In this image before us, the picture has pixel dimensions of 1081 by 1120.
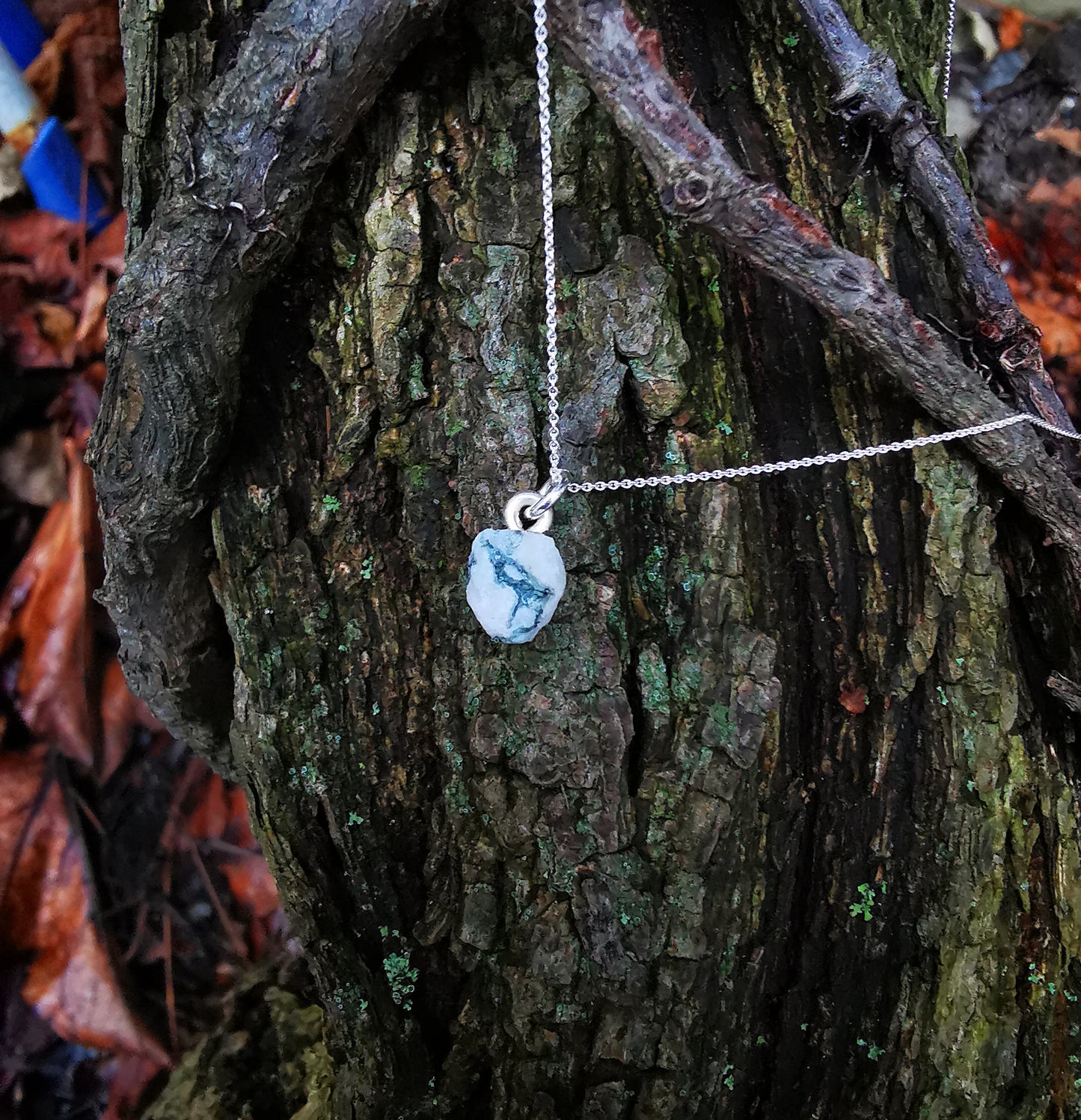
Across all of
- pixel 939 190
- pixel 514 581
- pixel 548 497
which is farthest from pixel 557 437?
pixel 939 190

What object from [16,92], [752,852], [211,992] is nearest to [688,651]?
[752,852]

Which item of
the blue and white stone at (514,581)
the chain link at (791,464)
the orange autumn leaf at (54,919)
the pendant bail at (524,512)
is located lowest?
the orange autumn leaf at (54,919)

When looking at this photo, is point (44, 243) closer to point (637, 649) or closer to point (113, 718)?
point (113, 718)

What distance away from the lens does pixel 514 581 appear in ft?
2.81

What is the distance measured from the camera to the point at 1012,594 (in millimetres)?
1059

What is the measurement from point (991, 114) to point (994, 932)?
171cm

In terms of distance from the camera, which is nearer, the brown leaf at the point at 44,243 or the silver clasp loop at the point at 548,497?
the silver clasp loop at the point at 548,497

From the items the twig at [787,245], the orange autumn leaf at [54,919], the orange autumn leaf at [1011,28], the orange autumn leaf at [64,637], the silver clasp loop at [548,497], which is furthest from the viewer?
the orange autumn leaf at [1011,28]

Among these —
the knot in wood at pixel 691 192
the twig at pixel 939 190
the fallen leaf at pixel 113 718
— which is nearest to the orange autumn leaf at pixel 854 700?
the twig at pixel 939 190

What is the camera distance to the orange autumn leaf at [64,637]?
182 cm

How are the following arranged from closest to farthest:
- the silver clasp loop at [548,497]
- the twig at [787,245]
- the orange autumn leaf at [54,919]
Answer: the twig at [787,245] < the silver clasp loop at [548,497] < the orange autumn leaf at [54,919]

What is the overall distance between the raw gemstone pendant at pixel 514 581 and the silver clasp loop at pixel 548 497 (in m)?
0.03

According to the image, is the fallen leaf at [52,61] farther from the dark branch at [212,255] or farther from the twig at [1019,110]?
the twig at [1019,110]

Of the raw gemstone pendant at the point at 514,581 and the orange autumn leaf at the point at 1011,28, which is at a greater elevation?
the orange autumn leaf at the point at 1011,28
